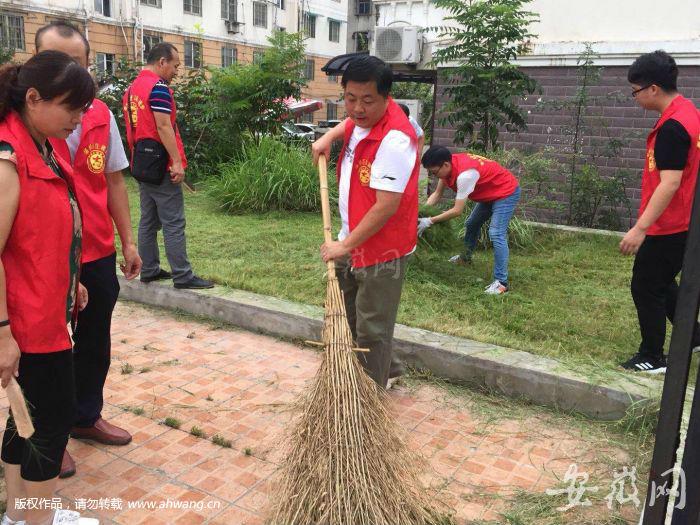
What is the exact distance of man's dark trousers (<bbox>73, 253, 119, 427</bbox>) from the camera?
2797 millimetres

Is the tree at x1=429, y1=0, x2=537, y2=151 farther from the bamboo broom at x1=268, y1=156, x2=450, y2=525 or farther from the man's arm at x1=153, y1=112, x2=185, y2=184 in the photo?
the bamboo broom at x1=268, y1=156, x2=450, y2=525

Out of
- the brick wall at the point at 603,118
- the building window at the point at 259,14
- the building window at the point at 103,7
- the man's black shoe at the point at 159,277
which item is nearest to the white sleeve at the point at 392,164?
the man's black shoe at the point at 159,277

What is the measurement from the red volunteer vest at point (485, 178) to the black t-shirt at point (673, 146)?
1.82 metres

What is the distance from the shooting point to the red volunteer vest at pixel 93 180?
2738mm

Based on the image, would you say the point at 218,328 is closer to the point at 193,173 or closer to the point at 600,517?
the point at 600,517

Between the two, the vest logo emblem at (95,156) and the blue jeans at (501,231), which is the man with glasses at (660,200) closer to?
the blue jeans at (501,231)

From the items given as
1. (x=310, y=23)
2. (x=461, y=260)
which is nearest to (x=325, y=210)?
(x=461, y=260)

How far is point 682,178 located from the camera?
3467 mm

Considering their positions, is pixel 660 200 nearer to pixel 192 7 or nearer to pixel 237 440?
pixel 237 440

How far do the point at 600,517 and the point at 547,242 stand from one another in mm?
4956

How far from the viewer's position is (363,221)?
2760mm

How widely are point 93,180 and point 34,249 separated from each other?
0.88 m

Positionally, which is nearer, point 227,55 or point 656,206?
point 656,206

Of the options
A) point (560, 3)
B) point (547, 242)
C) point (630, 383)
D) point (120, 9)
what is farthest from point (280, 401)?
point (120, 9)
